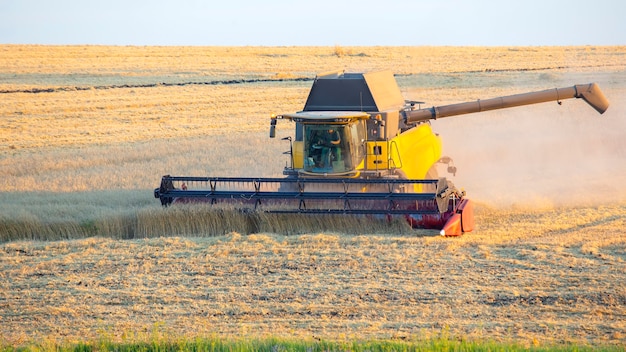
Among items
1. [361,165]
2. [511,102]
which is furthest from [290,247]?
[511,102]

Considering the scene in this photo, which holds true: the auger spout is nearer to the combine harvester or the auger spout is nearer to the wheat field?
the combine harvester

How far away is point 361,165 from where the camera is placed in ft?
42.2

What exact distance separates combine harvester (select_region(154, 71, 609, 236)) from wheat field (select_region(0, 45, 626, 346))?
0.84 feet

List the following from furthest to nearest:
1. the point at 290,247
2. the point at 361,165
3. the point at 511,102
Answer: the point at 511,102
the point at 361,165
the point at 290,247

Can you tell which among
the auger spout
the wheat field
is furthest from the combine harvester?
the wheat field

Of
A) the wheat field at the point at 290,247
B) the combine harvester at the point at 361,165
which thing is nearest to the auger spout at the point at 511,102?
the combine harvester at the point at 361,165

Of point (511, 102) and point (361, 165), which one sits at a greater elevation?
point (511, 102)

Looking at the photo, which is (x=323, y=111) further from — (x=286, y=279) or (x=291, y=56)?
(x=291, y=56)

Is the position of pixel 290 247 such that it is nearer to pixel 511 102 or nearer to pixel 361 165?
pixel 361 165

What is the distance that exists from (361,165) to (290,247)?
2.21 meters

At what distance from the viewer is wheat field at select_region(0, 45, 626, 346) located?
26.2 ft

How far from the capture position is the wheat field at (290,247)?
798 centimetres

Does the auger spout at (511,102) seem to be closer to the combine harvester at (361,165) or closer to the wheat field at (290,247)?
the combine harvester at (361,165)

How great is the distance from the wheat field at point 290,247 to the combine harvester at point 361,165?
257 mm
